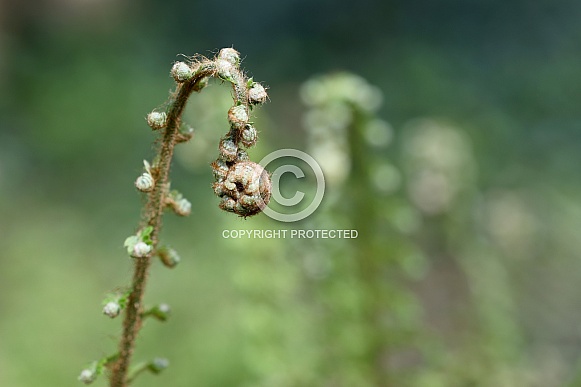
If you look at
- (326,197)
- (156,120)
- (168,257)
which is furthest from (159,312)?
(326,197)

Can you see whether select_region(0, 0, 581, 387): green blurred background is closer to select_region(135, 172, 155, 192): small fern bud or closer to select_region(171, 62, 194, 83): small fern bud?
select_region(135, 172, 155, 192): small fern bud

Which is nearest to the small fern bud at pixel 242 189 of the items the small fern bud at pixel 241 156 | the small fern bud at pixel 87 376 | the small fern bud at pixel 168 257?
the small fern bud at pixel 241 156

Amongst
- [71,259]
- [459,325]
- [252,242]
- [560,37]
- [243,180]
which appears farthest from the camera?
[560,37]

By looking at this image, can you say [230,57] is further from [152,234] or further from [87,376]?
[87,376]

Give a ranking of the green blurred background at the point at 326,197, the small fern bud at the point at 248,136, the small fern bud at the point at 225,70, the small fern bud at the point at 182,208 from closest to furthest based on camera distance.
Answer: the small fern bud at the point at 225,70
the small fern bud at the point at 248,136
the small fern bud at the point at 182,208
the green blurred background at the point at 326,197

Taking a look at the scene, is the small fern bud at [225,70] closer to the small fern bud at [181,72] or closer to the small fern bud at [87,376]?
the small fern bud at [181,72]

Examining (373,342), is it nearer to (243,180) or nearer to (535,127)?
(243,180)

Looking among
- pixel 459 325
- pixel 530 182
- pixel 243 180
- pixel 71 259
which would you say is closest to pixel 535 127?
pixel 530 182
